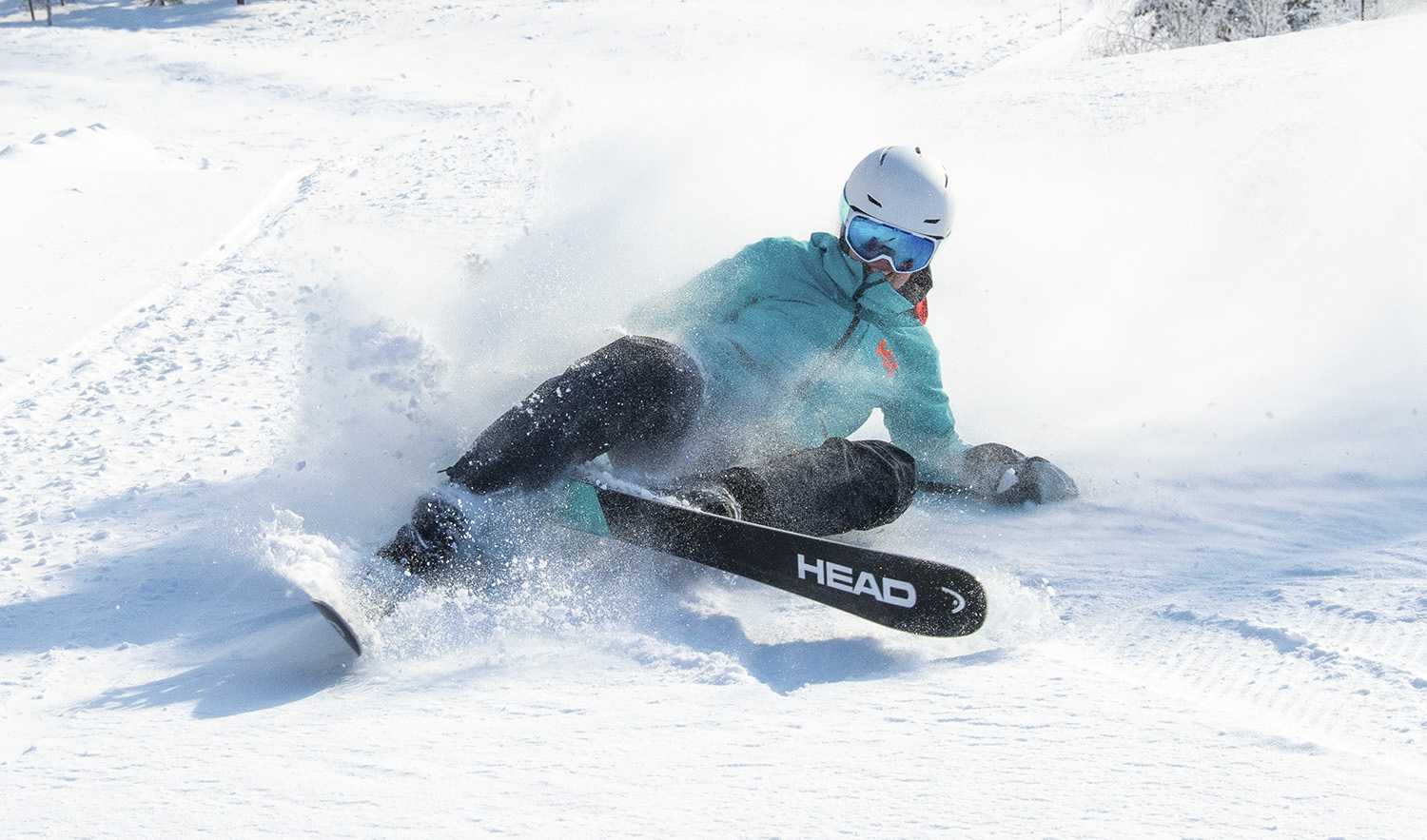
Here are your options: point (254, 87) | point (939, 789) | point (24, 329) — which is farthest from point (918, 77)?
point (939, 789)

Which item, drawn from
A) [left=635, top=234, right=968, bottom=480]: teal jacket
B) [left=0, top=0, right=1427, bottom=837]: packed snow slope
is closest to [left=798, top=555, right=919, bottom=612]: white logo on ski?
[left=0, top=0, right=1427, bottom=837]: packed snow slope

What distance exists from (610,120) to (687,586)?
4153 mm

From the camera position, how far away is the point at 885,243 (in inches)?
134

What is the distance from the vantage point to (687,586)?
284 centimetres

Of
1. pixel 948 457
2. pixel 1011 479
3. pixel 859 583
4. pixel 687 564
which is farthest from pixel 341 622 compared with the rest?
pixel 1011 479

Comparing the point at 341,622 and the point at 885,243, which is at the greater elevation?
the point at 885,243

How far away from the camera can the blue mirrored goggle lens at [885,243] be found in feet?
11.2

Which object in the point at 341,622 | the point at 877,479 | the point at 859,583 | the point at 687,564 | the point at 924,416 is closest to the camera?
the point at 341,622

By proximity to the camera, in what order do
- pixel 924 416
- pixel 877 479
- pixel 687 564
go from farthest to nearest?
pixel 924 416, pixel 877 479, pixel 687 564

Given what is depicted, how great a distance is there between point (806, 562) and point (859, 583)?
0.13 metres

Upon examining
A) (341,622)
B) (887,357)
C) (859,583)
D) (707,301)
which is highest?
(707,301)

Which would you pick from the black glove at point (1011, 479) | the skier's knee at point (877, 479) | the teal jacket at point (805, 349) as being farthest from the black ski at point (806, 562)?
the black glove at point (1011, 479)

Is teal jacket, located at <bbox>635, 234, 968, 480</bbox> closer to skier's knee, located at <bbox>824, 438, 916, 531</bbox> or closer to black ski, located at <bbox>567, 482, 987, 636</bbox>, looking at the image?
skier's knee, located at <bbox>824, 438, 916, 531</bbox>

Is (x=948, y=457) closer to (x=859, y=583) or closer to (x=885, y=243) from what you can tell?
(x=885, y=243)
